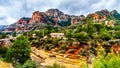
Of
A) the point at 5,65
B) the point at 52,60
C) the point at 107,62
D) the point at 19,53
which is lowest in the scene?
the point at 52,60

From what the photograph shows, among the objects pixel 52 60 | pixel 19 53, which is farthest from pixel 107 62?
pixel 52 60

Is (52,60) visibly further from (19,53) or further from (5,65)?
(5,65)

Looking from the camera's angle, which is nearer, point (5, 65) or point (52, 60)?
point (5, 65)

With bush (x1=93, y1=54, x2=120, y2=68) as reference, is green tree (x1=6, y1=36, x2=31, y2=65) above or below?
below

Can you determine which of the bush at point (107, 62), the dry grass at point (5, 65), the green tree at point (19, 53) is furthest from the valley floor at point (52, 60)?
the bush at point (107, 62)

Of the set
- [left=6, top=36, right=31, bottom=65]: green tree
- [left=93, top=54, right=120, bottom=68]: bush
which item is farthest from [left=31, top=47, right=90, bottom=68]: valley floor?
[left=93, top=54, right=120, bottom=68]: bush

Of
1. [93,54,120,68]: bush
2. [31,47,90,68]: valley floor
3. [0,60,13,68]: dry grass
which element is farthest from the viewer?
[31,47,90,68]: valley floor

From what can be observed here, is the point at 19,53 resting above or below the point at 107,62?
below

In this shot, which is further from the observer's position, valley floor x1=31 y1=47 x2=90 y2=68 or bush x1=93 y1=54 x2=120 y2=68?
valley floor x1=31 y1=47 x2=90 y2=68

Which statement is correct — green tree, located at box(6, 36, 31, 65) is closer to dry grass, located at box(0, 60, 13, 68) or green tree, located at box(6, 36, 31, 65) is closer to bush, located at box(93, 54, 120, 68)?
dry grass, located at box(0, 60, 13, 68)

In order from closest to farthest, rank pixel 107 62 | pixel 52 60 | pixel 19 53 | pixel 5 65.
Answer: pixel 107 62, pixel 19 53, pixel 5 65, pixel 52 60

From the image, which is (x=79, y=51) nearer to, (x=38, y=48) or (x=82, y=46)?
(x=82, y=46)

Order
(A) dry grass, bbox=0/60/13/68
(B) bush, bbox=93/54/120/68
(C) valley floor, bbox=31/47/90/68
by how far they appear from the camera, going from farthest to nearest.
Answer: (C) valley floor, bbox=31/47/90/68 → (A) dry grass, bbox=0/60/13/68 → (B) bush, bbox=93/54/120/68

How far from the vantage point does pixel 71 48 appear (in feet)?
365
